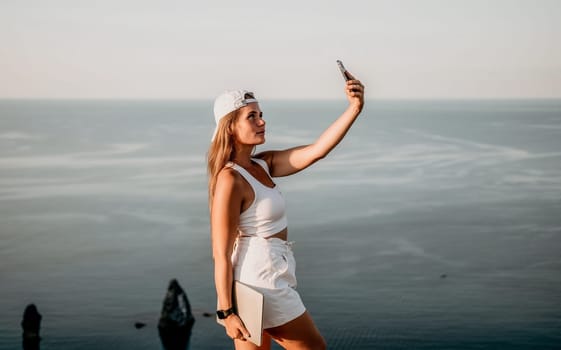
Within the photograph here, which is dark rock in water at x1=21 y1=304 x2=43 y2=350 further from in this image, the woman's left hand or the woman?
the woman's left hand

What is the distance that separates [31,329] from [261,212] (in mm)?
57780

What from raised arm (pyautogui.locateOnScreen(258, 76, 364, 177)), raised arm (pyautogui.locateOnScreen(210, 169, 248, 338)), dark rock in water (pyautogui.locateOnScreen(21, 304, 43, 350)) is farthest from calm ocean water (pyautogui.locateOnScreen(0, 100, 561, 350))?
raised arm (pyautogui.locateOnScreen(210, 169, 248, 338))

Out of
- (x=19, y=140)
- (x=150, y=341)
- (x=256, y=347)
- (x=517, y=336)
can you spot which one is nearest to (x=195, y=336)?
(x=150, y=341)

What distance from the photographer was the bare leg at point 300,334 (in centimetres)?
359

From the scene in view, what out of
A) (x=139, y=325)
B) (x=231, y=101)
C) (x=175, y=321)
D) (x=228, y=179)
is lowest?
(x=139, y=325)

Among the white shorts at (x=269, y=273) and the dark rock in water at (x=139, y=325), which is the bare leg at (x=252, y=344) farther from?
the dark rock in water at (x=139, y=325)

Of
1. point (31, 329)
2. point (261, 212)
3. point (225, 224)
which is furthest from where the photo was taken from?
point (31, 329)

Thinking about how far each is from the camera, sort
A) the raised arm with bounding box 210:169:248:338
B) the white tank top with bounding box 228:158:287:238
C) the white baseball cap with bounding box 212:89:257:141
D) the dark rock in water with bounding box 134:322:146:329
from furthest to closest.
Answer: the dark rock in water with bounding box 134:322:146:329 < the white baseball cap with bounding box 212:89:257:141 < the white tank top with bounding box 228:158:287:238 < the raised arm with bounding box 210:169:248:338

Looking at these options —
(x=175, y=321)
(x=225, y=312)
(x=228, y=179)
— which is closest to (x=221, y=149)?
(x=228, y=179)

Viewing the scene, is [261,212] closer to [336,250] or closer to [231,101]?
[231,101]

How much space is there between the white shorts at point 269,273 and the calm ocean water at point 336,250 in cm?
5566

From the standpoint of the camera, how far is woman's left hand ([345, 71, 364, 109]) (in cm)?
358

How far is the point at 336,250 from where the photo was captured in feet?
266

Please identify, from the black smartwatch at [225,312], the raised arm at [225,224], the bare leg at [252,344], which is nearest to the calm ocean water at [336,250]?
the bare leg at [252,344]
